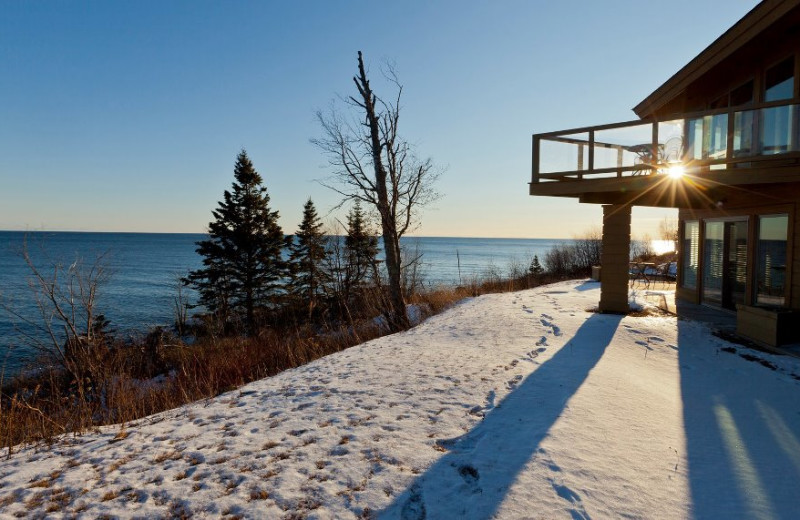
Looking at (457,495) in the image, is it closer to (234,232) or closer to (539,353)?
(539,353)

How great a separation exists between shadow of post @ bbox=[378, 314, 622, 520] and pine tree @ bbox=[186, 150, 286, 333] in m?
19.0

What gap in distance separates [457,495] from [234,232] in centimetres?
2134

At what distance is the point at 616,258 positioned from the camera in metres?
8.60

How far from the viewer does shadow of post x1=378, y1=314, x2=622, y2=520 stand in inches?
99.3

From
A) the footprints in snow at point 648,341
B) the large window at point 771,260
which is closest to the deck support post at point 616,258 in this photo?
the footprints in snow at point 648,341

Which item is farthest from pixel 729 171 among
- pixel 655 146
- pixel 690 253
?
pixel 690 253

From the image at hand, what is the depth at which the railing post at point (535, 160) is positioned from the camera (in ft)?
27.0

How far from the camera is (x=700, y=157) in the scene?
7195 millimetres

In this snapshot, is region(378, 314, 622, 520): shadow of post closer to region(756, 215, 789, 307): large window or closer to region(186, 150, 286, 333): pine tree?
region(756, 215, 789, 307): large window

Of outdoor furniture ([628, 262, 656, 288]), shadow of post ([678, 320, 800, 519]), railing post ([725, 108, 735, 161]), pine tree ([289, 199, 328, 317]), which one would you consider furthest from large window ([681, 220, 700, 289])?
pine tree ([289, 199, 328, 317])

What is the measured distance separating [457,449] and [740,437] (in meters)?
2.59

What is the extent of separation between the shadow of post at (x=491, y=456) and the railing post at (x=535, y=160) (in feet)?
15.1

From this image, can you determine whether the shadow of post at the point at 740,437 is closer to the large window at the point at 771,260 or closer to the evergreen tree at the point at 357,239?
the large window at the point at 771,260

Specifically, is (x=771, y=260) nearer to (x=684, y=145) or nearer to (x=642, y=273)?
(x=684, y=145)
